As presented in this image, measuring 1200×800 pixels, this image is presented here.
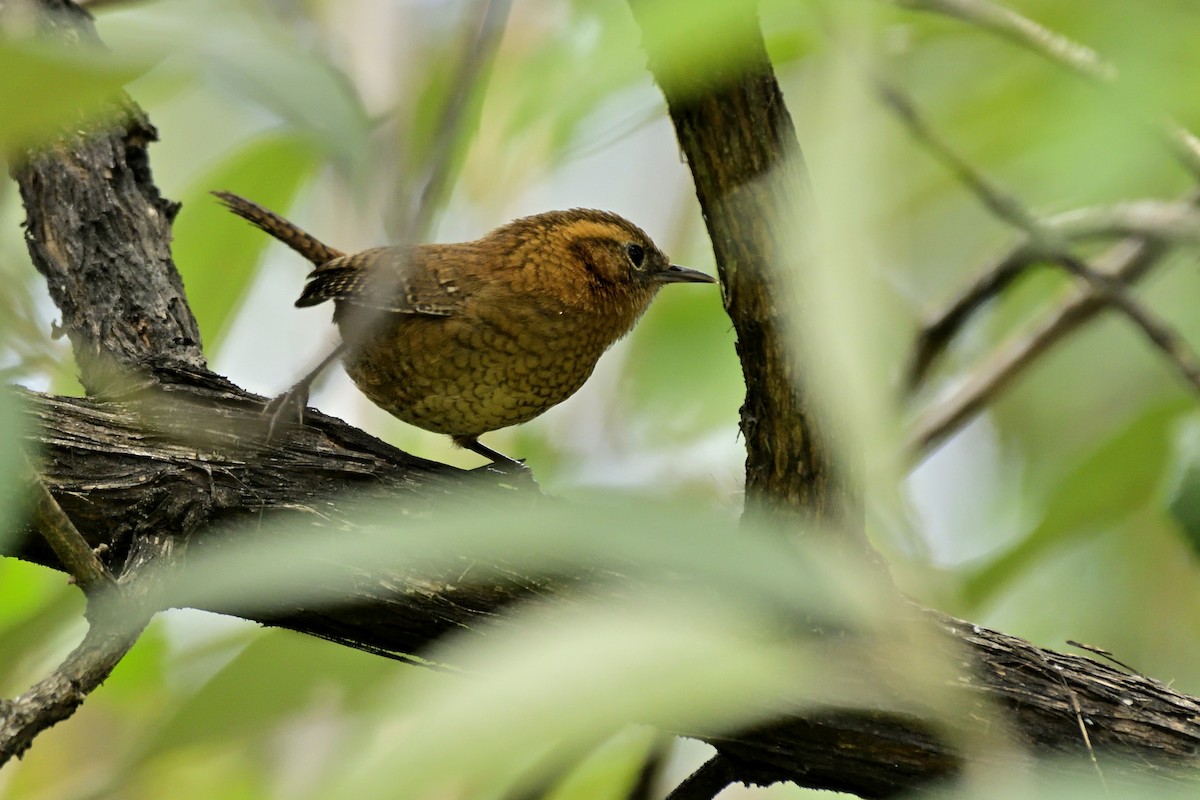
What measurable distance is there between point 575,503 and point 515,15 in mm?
3507

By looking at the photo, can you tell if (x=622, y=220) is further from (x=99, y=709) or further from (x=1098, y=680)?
(x=99, y=709)

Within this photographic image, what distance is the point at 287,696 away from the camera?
1237 millimetres

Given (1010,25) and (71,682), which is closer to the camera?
(1010,25)

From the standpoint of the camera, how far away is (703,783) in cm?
234

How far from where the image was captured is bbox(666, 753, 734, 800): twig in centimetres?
232

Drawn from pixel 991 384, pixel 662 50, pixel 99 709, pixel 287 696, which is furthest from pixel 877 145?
pixel 99 709

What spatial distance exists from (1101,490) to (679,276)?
1.56m

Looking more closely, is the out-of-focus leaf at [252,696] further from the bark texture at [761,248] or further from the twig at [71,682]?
the bark texture at [761,248]

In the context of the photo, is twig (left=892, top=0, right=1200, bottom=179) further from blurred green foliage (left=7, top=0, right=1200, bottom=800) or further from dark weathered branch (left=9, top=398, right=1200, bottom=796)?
dark weathered branch (left=9, top=398, right=1200, bottom=796)

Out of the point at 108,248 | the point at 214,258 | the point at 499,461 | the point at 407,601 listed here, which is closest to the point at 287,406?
the point at 214,258

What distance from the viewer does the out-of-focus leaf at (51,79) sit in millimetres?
465

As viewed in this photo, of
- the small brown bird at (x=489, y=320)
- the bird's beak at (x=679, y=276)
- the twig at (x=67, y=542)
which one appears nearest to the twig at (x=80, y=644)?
the twig at (x=67, y=542)

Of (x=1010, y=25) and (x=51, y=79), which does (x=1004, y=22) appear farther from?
(x=51, y=79)

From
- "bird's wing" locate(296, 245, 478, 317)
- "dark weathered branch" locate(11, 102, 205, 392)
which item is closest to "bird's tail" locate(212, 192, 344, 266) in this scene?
"bird's wing" locate(296, 245, 478, 317)
